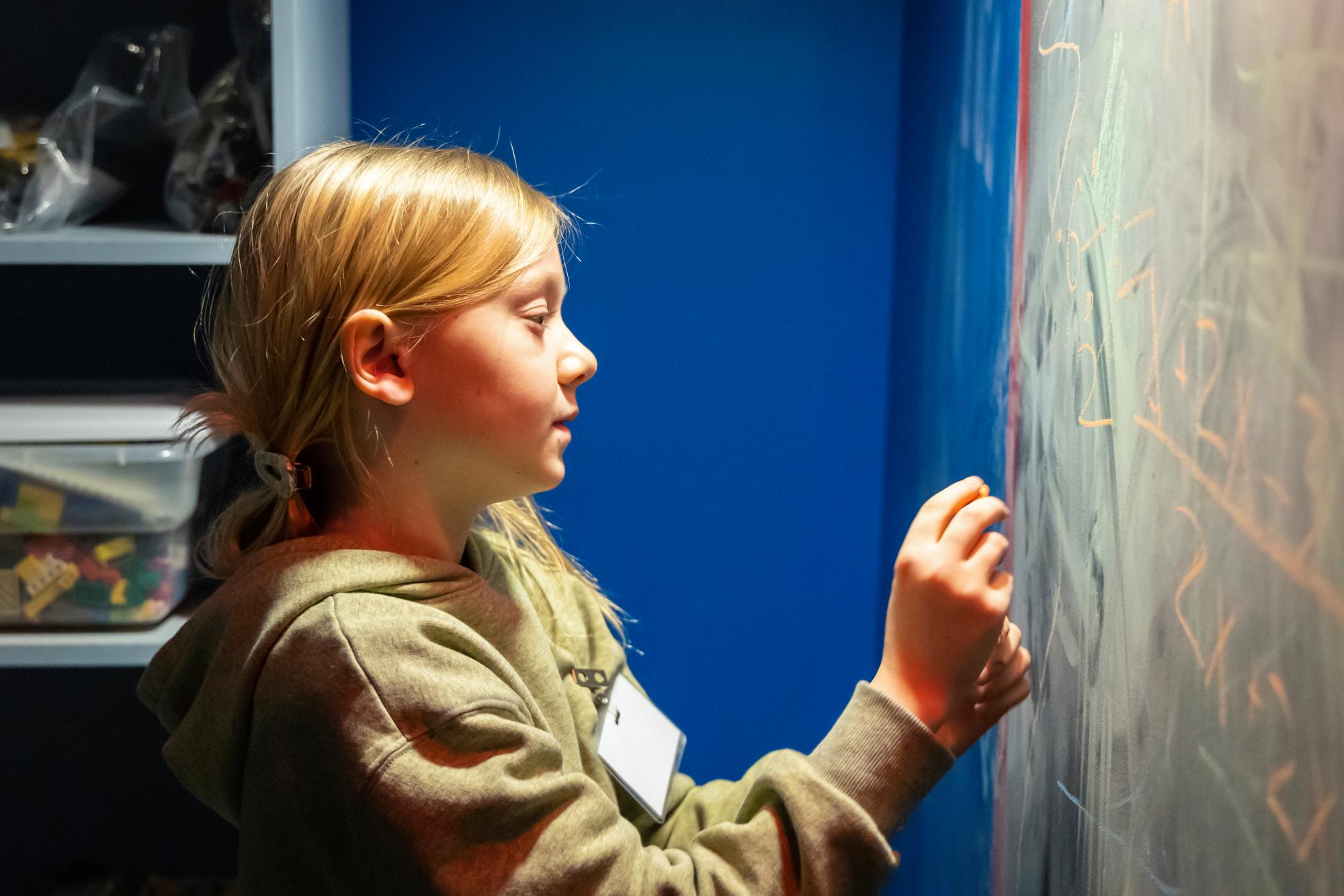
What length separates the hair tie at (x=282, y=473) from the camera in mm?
785

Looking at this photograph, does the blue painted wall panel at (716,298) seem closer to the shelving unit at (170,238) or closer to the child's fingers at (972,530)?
the shelving unit at (170,238)

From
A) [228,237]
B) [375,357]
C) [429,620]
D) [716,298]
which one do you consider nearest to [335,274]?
[375,357]

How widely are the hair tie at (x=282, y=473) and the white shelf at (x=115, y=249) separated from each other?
0.45m

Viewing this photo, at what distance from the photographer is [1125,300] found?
633 millimetres

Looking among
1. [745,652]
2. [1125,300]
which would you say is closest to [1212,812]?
[1125,300]

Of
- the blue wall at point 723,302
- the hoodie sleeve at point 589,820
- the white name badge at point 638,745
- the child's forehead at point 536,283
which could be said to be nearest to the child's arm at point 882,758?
the hoodie sleeve at point 589,820

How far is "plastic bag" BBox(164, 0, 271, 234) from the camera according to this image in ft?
4.04

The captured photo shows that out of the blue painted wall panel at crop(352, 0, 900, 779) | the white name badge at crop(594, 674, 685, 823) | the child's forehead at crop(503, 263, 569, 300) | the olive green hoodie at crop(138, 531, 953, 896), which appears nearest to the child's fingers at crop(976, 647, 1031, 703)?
the olive green hoodie at crop(138, 531, 953, 896)

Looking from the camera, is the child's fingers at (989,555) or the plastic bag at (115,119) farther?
the plastic bag at (115,119)

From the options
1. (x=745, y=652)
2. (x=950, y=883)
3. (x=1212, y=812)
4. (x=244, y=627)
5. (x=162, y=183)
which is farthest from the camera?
(x=745, y=652)

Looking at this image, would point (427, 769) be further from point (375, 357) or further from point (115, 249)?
point (115, 249)

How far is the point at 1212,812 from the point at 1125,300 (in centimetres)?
26

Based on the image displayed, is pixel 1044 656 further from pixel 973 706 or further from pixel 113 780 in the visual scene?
pixel 113 780

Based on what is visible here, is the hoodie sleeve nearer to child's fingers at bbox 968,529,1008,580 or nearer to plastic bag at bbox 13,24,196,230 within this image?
child's fingers at bbox 968,529,1008,580
